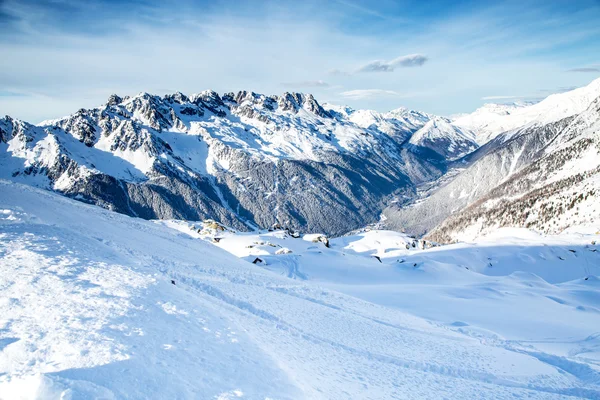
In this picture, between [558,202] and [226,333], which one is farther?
[558,202]

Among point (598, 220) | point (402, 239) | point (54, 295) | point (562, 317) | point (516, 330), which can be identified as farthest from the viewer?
point (598, 220)

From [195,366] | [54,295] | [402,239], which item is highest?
[54,295]

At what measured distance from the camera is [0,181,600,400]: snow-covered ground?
8867mm

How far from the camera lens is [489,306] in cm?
3325

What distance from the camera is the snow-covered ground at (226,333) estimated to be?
8.87 m

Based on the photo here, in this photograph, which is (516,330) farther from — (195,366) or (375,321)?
(195,366)

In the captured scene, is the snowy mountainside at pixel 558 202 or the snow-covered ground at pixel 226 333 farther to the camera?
the snowy mountainside at pixel 558 202

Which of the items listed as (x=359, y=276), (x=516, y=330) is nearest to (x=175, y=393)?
(x=516, y=330)

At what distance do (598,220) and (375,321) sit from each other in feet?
458

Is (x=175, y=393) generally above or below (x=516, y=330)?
above

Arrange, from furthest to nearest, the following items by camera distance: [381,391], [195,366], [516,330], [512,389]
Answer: [516,330] → [512,389] → [381,391] → [195,366]

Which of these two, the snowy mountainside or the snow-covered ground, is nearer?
the snow-covered ground

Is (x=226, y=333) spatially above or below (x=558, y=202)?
below

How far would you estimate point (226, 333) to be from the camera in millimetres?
12727
